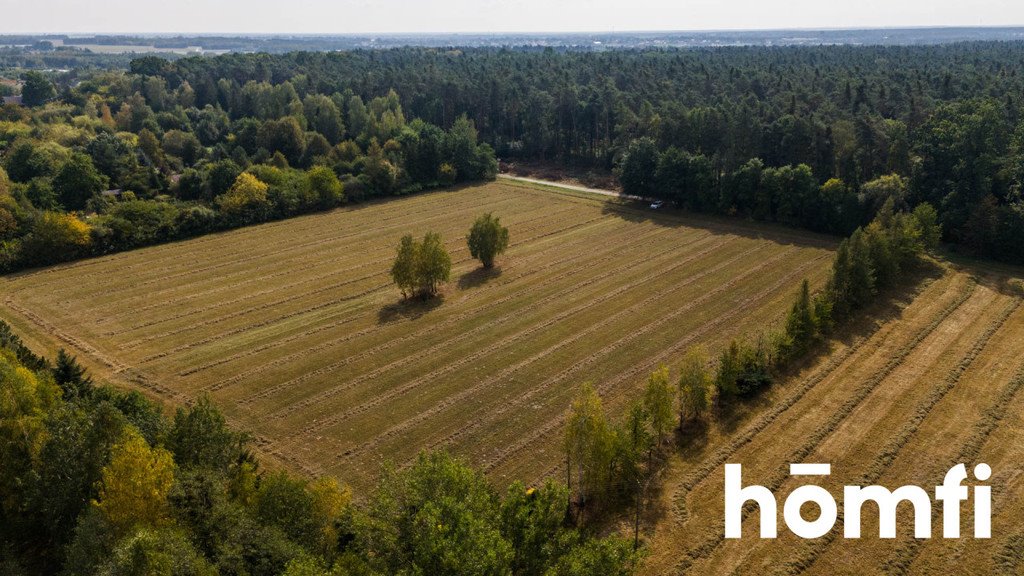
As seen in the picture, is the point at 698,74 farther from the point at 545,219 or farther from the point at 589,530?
the point at 589,530

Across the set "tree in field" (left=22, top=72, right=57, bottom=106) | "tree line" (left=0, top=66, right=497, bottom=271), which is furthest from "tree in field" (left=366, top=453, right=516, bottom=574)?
"tree in field" (left=22, top=72, right=57, bottom=106)

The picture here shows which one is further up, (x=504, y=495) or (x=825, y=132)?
(x=825, y=132)

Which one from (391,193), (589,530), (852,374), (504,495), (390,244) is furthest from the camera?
(391,193)

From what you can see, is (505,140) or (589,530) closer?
(589,530)

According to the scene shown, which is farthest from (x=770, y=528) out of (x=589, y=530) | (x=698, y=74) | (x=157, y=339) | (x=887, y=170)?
(x=698, y=74)

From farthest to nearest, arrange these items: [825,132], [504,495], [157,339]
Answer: [825,132]
[157,339]
[504,495]

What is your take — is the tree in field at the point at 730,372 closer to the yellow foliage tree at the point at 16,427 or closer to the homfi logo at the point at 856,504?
the homfi logo at the point at 856,504
